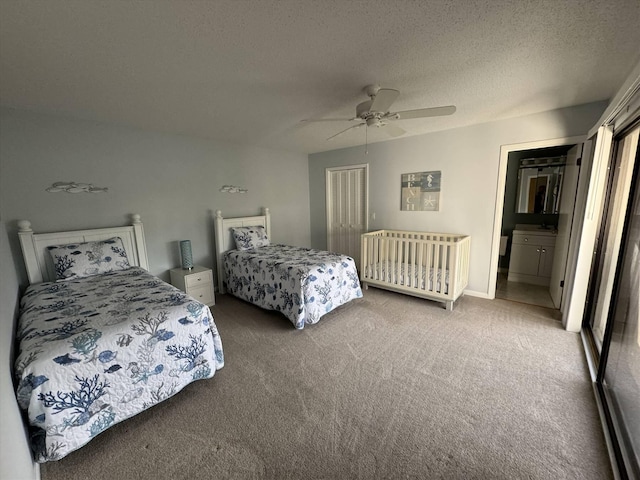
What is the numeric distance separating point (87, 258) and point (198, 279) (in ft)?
3.58

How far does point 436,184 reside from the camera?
369 cm

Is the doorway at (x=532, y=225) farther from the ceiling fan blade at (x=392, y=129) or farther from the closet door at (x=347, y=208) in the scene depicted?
the closet door at (x=347, y=208)

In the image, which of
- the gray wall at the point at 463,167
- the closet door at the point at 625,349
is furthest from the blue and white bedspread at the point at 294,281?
the closet door at the point at 625,349

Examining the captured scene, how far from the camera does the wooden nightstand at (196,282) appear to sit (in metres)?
3.20

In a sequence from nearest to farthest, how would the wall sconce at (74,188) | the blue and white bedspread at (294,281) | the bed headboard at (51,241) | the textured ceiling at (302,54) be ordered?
the textured ceiling at (302,54), the bed headboard at (51,241), the wall sconce at (74,188), the blue and white bedspread at (294,281)

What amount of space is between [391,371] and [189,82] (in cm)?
275

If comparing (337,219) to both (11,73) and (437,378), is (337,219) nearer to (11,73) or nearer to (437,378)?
(437,378)

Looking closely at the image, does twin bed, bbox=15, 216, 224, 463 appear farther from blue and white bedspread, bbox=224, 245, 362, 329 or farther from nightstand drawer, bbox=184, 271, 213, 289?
blue and white bedspread, bbox=224, 245, 362, 329

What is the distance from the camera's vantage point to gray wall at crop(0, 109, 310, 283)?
2480 millimetres

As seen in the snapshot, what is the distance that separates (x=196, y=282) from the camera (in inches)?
129

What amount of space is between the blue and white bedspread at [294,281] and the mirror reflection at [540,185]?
3.15 m

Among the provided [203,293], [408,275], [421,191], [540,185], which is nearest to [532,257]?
[540,185]

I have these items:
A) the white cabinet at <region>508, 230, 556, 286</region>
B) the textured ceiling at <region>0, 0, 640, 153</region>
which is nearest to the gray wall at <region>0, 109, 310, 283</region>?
the textured ceiling at <region>0, 0, 640, 153</region>

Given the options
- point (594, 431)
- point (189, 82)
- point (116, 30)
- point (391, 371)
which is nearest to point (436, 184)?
point (391, 371)
